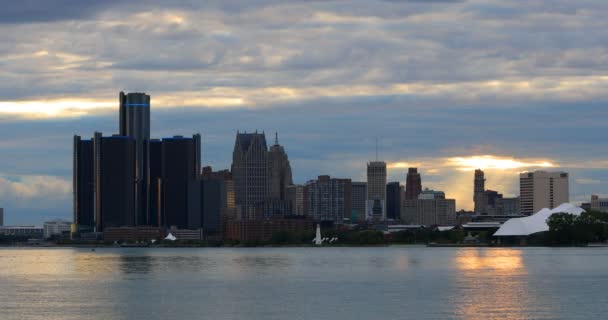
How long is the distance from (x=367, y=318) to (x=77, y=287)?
3361cm

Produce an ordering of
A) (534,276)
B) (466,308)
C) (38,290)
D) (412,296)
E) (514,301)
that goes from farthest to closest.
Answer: (534,276) → (38,290) → (412,296) → (514,301) → (466,308)

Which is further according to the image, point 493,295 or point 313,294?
point 313,294

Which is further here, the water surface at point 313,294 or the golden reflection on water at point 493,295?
the water surface at point 313,294

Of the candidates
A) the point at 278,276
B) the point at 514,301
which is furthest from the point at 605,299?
the point at 278,276

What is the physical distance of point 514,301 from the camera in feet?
234

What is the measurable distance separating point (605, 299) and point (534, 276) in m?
27.5

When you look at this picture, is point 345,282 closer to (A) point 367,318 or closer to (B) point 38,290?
(B) point 38,290

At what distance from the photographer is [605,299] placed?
72250mm

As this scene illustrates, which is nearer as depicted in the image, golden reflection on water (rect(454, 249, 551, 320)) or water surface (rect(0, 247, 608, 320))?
golden reflection on water (rect(454, 249, 551, 320))

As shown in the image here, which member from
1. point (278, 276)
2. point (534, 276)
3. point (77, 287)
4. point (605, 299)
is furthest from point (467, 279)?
point (77, 287)

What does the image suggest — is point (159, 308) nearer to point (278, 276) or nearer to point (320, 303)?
point (320, 303)

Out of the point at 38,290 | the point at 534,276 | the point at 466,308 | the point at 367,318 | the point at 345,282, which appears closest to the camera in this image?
the point at 367,318

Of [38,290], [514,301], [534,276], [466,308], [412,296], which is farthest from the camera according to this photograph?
[534,276]

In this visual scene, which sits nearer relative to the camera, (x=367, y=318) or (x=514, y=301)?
(x=367, y=318)
